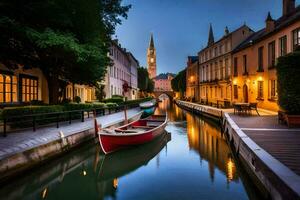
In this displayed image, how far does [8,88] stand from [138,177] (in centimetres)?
1133

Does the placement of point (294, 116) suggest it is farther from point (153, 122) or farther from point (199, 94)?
point (199, 94)

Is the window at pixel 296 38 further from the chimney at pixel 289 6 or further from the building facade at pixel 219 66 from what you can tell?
the building facade at pixel 219 66

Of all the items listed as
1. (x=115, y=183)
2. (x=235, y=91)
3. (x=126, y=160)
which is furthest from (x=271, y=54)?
(x=115, y=183)

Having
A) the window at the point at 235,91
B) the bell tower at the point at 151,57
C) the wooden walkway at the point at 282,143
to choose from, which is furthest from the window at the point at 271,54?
the bell tower at the point at 151,57

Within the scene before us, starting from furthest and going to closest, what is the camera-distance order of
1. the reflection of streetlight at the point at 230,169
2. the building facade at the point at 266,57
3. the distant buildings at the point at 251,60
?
1. the distant buildings at the point at 251,60
2. the building facade at the point at 266,57
3. the reflection of streetlight at the point at 230,169

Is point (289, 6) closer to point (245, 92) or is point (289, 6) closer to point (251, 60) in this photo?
point (251, 60)

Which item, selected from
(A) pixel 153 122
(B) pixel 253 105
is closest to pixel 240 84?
(B) pixel 253 105

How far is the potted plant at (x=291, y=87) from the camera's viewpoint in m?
12.8

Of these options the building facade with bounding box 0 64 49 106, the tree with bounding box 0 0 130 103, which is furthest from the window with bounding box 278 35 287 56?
the building facade with bounding box 0 64 49 106

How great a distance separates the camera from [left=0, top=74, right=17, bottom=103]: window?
15672 mm

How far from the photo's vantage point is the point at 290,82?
1293cm

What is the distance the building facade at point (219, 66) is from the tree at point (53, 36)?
17005 millimetres

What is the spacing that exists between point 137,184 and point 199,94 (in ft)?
151

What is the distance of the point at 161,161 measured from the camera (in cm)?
1212
